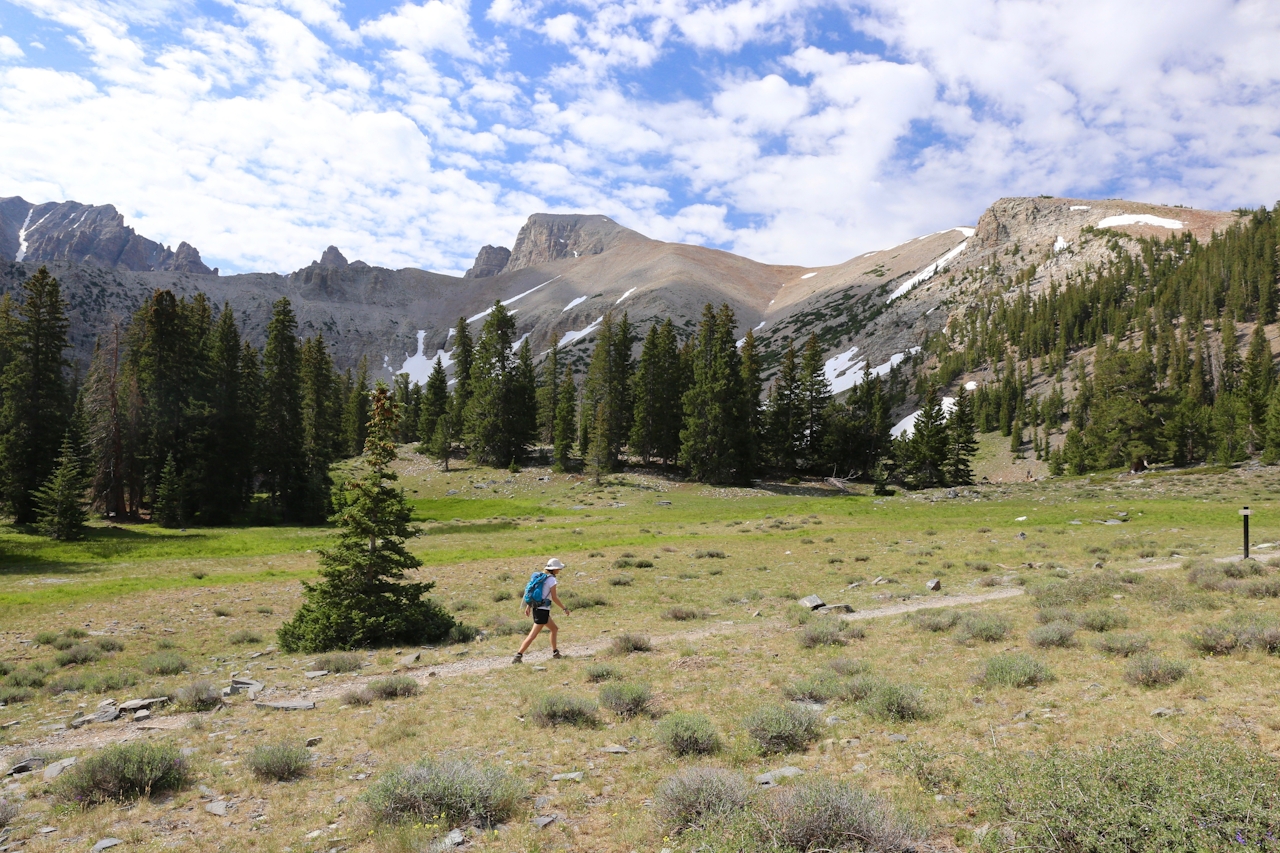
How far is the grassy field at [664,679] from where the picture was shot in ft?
20.9

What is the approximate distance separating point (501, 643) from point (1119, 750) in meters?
12.4

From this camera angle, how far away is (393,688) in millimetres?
11016

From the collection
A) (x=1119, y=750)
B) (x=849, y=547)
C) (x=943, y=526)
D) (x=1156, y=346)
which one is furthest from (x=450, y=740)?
(x=1156, y=346)

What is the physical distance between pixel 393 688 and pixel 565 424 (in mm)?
61012

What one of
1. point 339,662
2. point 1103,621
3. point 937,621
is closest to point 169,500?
point 339,662

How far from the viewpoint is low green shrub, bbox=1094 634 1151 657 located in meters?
9.76

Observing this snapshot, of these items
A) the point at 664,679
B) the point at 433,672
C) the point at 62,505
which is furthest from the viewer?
the point at 62,505

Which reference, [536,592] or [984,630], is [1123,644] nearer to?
[984,630]

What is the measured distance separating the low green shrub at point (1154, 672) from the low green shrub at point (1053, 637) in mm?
2245

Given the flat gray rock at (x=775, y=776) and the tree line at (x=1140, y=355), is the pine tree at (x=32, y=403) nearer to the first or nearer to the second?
the flat gray rock at (x=775, y=776)

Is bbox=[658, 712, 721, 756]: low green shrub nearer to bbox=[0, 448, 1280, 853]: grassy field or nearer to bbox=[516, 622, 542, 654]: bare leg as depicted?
bbox=[0, 448, 1280, 853]: grassy field

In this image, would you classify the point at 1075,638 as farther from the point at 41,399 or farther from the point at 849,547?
the point at 41,399

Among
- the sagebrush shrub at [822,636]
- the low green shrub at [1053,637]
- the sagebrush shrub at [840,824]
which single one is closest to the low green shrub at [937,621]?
the sagebrush shrub at [822,636]

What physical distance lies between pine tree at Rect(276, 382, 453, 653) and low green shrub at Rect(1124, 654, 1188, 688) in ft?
44.5
